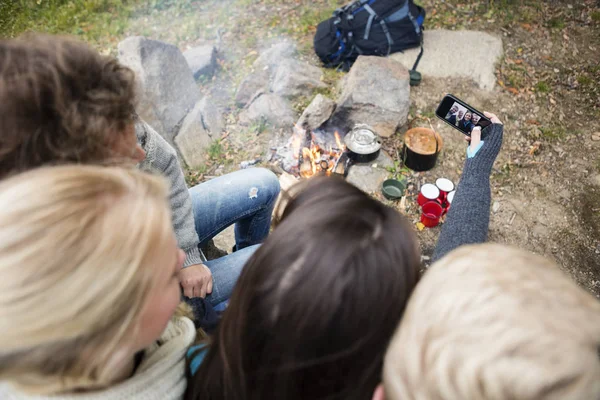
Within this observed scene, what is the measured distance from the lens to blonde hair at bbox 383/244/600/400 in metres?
0.78

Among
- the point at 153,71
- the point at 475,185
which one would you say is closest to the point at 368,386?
the point at 475,185

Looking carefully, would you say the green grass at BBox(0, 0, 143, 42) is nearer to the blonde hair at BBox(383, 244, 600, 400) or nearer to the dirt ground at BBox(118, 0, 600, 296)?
the dirt ground at BBox(118, 0, 600, 296)

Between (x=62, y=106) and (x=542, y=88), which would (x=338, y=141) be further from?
(x=62, y=106)

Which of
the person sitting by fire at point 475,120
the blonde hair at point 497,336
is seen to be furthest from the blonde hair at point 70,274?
the person sitting by fire at point 475,120

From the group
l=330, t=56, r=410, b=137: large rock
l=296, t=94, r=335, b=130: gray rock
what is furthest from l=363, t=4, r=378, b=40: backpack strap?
l=296, t=94, r=335, b=130: gray rock

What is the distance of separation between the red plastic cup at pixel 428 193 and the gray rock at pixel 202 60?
3238mm

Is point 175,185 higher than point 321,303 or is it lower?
lower

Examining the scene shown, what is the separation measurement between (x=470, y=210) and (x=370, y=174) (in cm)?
202

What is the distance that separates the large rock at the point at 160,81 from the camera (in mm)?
3648

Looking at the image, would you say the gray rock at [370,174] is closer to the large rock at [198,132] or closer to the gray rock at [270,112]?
the gray rock at [270,112]

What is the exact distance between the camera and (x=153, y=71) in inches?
147

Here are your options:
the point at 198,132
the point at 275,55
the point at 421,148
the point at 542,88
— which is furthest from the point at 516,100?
the point at 198,132

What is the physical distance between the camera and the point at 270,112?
4316 millimetres

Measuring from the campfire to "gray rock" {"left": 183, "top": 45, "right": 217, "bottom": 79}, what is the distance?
68.0 inches
